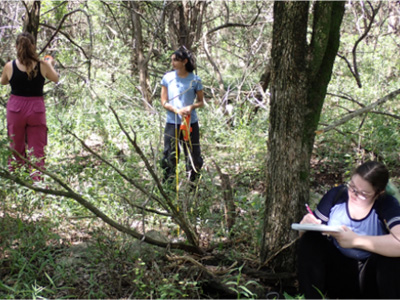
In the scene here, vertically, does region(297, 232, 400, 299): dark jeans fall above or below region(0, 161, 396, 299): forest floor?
above

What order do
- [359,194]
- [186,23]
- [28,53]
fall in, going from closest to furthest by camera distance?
[359,194] → [28,53] → [186,23]

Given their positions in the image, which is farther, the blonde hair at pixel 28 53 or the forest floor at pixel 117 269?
the blonde hair at pixel 28 53

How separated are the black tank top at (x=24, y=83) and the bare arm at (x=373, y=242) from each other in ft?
9.76

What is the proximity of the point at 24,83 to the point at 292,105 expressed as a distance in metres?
2.60

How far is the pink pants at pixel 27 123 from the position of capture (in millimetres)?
3924

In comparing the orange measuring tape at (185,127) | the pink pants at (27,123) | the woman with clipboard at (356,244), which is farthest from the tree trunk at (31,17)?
the woman with clipboard at (356,244)

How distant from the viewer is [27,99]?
3943 mm

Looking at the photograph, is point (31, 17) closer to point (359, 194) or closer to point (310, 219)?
point (310, 219)

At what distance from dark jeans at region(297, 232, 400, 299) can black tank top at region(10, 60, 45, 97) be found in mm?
2811

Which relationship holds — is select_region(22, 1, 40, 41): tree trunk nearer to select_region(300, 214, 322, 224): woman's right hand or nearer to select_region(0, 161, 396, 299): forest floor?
select_region(0, 161, 396, 299): forest floor

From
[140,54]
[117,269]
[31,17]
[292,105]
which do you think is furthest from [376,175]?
[140,54]

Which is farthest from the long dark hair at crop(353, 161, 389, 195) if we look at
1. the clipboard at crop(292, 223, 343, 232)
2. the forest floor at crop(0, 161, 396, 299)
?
the forest floor at crop(0, 161, 396, 299)

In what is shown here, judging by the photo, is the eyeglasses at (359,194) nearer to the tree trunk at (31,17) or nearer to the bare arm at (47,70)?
the bare arm at (47,70)

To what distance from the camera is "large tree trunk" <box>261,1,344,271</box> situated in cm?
243
